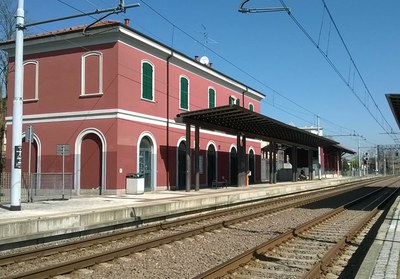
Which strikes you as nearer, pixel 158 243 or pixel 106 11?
pixel 158 243

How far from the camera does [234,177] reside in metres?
40.9

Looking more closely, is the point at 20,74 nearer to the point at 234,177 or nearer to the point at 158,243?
the point at 158,243

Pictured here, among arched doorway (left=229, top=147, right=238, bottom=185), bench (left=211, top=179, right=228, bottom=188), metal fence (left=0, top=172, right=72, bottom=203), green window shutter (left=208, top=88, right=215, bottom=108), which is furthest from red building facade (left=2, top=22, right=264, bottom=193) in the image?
arched doorway (left=229, top=147, right=238, bottom=185)

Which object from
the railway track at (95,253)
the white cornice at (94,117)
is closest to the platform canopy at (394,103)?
the railway track at (95,253)

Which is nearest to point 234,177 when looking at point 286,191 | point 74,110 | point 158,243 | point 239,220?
point 286,191

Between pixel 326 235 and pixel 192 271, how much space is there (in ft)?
19.1

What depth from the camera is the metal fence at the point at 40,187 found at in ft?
63.1

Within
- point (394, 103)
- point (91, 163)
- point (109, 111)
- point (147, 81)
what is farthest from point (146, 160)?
point (394, 103)

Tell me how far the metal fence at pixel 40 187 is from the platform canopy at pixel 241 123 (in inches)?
342

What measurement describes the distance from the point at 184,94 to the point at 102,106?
8.12 metres

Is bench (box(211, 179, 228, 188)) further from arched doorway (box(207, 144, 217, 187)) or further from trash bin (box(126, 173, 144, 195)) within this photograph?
trash bin (box(126, 173, 144, 195))

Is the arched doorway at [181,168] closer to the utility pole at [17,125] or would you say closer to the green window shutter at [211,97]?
the green window shutter at [211,97]

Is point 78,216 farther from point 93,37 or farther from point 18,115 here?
point 93,37

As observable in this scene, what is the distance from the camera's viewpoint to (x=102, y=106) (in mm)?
26203
